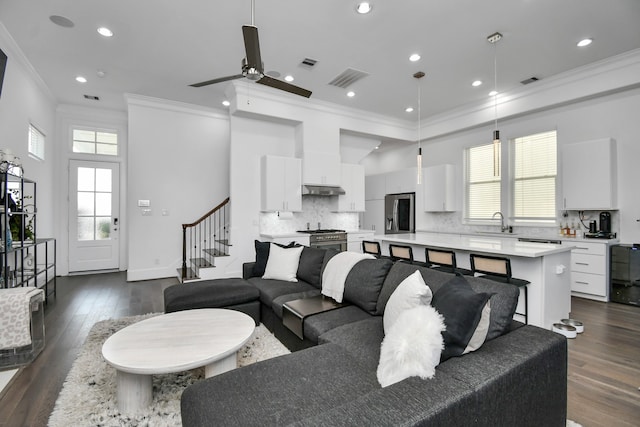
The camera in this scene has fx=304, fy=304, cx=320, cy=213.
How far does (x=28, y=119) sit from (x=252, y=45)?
436cm

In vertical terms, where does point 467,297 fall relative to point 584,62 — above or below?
below

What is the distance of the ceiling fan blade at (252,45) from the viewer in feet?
7.62

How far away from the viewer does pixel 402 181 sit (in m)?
7.19

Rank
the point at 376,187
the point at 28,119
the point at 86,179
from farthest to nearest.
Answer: the point at 376,187
the point at 86,179
the point at 28,119

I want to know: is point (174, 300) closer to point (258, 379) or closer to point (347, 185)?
point (258, 379)

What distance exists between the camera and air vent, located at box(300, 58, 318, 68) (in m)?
4.36

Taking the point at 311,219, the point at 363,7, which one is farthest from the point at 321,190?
the point at 363,7

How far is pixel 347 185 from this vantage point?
646cm

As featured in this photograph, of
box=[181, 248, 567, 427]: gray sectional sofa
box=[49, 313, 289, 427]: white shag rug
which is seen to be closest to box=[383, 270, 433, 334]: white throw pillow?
box=[181, 248, 567, 427]: gray sectional sofa

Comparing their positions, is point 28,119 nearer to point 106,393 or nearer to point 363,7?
point 106,393

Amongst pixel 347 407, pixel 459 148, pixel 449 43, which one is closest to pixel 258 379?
pixel 347 407

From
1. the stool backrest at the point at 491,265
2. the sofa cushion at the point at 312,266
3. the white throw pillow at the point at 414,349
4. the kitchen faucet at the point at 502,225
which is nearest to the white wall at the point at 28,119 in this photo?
the sofa cushion at the point at 312,266

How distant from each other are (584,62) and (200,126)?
6.61 m

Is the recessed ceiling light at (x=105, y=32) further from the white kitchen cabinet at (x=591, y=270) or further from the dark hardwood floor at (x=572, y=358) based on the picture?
the white kitchen cabinet at (x=591, y=270)
